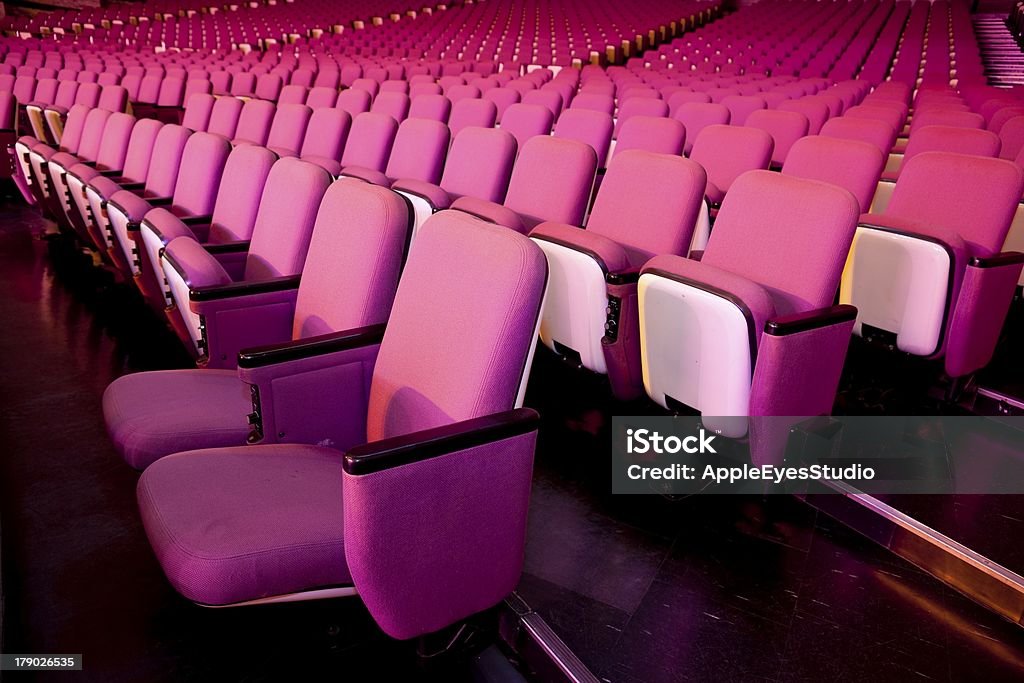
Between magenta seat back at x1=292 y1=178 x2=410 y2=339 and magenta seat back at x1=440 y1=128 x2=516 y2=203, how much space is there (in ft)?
2.15

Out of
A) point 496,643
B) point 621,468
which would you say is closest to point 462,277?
point 496,643

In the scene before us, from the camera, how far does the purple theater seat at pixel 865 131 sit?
1993 millimetres

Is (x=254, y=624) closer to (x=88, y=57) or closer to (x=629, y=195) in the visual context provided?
(x=629, y=195)

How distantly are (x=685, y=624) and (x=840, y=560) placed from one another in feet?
0.88

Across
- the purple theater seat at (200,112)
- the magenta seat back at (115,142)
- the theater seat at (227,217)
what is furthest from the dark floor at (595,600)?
the purple theater seat at (200,112)

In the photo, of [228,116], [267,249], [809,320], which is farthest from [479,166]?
[228,116]

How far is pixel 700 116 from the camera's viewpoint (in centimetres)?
247

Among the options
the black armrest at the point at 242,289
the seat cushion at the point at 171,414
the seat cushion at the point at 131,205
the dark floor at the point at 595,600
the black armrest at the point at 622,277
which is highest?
the seat cushion at the point at 131,205

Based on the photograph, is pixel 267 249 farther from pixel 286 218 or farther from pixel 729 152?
pixel 729 152

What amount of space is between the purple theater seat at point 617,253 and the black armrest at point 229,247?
1.91ft

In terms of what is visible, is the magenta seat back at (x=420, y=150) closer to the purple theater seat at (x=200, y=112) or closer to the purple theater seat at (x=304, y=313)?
the purple theater seat at (x=304, y=313)

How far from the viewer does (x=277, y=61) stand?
571 cm

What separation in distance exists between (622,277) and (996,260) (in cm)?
65

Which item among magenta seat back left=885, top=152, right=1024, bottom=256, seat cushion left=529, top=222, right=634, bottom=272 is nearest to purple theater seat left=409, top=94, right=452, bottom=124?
seat cushion left=529, top=222, right=634, bottom=272
